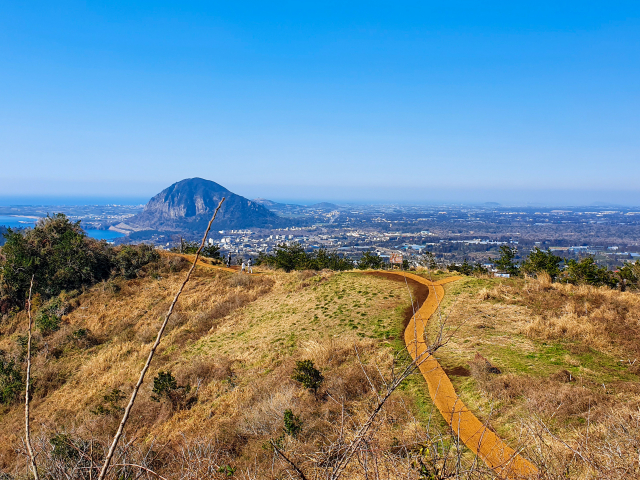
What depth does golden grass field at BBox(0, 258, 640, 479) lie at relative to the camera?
183 inches

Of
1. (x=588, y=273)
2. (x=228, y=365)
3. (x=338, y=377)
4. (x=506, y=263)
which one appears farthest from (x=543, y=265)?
(x=228, y=365)

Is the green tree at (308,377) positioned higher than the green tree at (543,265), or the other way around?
the green tree at (543,265)

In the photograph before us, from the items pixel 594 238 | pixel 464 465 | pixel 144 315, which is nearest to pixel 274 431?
pixel 464 465

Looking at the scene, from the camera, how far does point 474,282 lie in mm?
17672

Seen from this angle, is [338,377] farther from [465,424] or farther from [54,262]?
[54,262]

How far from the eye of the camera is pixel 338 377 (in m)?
9.16

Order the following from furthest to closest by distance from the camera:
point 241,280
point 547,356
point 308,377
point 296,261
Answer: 1. point 296,261
2. point 241,280
3. point 547,356
4. point 308,377

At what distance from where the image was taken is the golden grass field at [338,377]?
4.64 m

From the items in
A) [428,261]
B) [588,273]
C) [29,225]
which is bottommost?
[588,273]

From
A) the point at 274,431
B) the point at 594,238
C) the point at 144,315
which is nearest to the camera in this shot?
the point at 274,431

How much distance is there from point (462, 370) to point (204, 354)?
985cm

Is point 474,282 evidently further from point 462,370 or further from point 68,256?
point 68,256

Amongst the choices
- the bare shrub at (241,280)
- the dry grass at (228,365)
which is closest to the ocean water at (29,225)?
the bare shrub at (241,280)

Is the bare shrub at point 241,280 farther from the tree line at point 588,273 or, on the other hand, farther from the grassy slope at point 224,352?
the tree line at point 588,273
